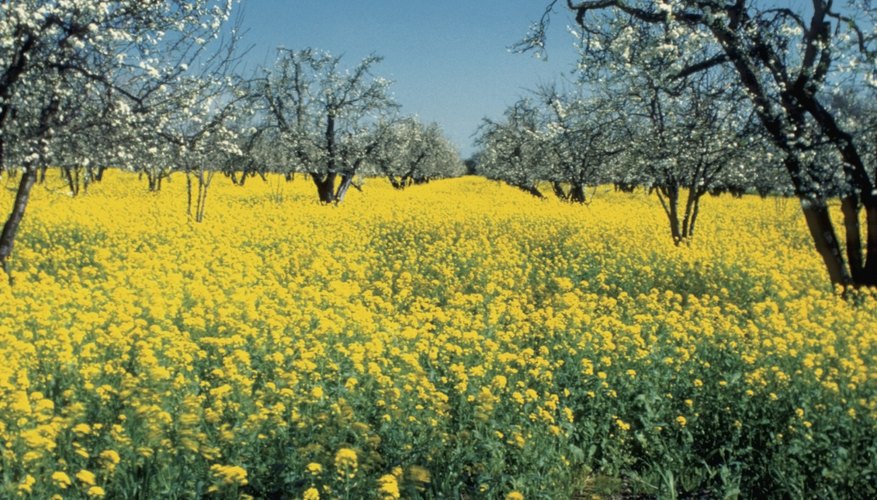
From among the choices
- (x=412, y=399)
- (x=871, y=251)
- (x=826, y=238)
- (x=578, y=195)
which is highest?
(x=578, y=195)

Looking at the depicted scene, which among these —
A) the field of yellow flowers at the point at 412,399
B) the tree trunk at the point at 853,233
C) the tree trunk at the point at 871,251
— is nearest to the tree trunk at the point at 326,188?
the field of yellow flowers at the point at 412,399

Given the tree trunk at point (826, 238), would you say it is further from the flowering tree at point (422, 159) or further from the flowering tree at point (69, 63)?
the flowering tree at point (422, 159)

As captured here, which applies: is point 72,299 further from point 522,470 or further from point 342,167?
point 342,167

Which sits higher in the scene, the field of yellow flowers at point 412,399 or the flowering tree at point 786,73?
the flowering tree at point 786,73

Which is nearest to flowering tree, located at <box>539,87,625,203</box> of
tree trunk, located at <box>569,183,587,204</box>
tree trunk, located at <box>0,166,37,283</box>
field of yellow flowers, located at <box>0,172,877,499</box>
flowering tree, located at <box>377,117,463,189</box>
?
tree trunk, located at <box>569,183,587,204</box>

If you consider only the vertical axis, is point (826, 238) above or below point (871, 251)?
above

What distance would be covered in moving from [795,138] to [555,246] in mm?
8605

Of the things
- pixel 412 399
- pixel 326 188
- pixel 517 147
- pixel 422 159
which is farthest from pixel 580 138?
pixel 422 159

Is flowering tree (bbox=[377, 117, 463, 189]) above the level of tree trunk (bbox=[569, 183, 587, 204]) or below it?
above

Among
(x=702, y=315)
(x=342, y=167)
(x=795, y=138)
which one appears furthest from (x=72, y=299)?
(x=342, y=167)

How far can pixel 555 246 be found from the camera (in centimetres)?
1816

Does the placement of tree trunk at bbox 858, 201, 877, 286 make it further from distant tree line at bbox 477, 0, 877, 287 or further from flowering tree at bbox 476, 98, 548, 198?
flowering tree at bbox 476, 98, 548, 198

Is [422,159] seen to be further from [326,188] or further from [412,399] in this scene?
[412,399]

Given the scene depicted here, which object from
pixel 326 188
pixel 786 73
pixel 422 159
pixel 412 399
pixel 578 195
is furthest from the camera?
pixel 422 159
